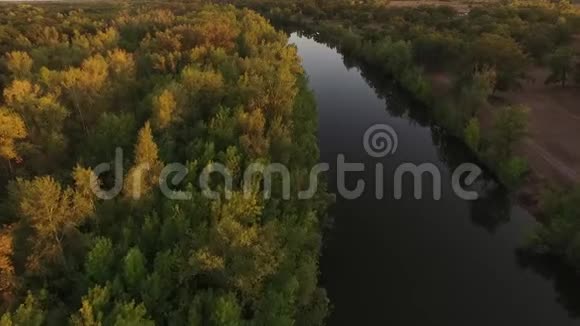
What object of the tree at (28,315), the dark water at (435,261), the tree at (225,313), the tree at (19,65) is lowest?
the dark water at (435,261)

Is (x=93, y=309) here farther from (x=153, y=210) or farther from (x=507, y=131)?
(x=507, y=131)

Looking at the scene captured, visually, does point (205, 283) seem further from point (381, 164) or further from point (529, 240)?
point (381, 164)

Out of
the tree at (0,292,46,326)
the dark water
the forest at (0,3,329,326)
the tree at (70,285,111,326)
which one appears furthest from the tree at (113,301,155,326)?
the dark water

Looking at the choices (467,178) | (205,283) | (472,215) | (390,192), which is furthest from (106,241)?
(467,178)

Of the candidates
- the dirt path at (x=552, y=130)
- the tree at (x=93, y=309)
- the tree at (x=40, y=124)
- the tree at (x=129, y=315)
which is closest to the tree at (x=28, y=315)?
the tree at (x=93, y=309)

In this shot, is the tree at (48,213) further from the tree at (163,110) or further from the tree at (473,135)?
the tree at (473,135)

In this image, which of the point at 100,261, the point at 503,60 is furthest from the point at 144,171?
the point at 503,60

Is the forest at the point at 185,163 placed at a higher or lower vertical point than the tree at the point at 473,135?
higher
